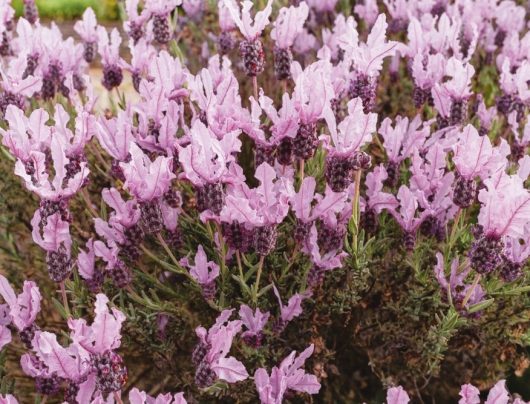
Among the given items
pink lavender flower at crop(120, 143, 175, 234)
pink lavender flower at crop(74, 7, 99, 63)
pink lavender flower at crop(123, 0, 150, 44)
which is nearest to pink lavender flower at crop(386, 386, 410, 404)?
pink lavender flower at crop(120, 143, 175, 234)

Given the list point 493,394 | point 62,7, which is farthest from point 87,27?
point 62,7

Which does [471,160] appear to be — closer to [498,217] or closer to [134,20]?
[498,217]

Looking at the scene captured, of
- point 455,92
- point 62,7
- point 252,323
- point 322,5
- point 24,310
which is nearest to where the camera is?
point 24,310

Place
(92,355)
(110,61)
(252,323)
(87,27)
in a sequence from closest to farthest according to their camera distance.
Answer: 1. (92,355)
2. (252,323)
3. (110,61)
4. (87,27)

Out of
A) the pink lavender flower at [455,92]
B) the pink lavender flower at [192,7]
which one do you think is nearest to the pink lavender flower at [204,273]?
the pink lavender flower at [455,92]

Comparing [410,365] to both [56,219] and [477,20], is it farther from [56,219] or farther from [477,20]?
[477,20]

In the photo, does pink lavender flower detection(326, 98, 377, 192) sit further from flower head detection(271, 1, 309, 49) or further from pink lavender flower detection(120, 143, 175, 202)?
flower head detection(271, 1, 309, 49)

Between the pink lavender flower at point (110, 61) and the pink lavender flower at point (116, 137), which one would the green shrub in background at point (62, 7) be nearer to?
the pink lavender flower at point (110, 61)
